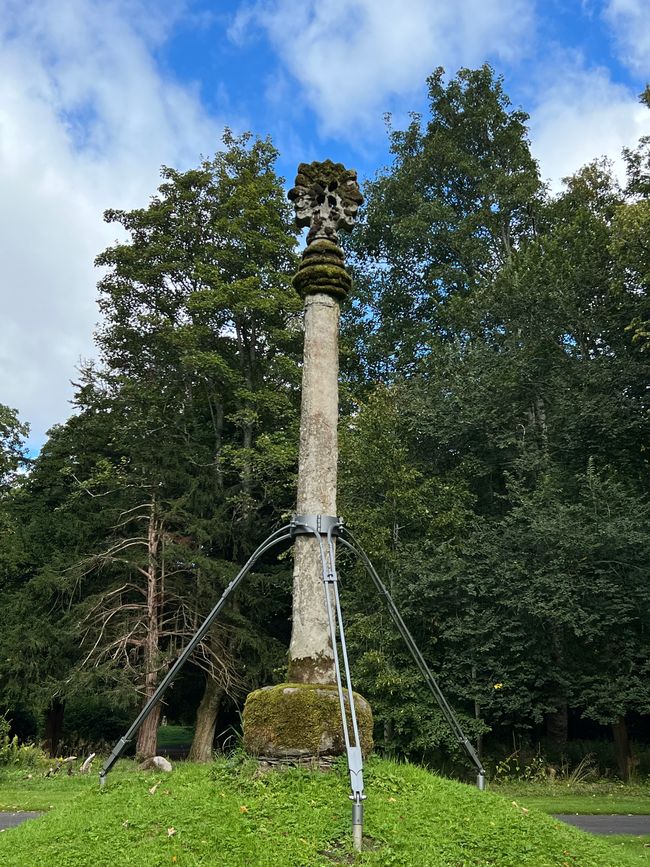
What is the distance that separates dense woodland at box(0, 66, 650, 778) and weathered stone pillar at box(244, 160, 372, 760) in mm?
8968

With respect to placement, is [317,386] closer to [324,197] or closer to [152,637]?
[324,197]

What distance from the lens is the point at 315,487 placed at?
661 cm

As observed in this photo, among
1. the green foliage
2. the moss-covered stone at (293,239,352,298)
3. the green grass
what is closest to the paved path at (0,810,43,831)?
the green foliage

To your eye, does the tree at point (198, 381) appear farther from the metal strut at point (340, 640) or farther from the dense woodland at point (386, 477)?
the metal strut at point (340, 640)

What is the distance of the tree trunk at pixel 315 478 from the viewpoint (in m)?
6.05

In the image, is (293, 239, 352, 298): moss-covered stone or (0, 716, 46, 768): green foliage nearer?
(293, 239, 352, 298): moss-covered stone

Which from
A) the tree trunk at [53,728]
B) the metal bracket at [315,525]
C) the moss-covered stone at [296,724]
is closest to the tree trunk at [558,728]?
the metal bracket at [315,525]

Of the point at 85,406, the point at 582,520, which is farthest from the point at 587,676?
the point at 85,406

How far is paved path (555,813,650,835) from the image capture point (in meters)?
9.29

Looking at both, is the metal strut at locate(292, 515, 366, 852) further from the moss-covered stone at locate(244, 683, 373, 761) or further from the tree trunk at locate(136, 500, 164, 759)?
the tree trunk at locate(136, 500, 164, 759)

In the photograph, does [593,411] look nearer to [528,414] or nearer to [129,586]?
[528,414]

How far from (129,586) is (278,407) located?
6.43 metres

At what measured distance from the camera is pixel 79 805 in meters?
5.75

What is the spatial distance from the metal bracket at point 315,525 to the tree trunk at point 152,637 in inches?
470
